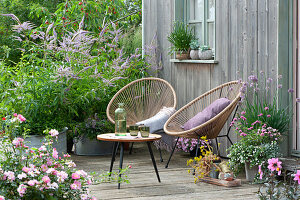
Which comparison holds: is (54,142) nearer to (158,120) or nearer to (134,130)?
(158,120)

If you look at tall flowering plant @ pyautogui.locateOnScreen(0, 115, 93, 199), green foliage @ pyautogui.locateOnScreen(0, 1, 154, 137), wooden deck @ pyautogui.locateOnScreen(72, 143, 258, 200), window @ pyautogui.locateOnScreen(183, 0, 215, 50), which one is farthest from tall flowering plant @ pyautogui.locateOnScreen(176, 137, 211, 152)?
tall flowering plant @ pyautogui.locateOnScreen(0, 115, 93, 199)

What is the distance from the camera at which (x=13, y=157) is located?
8.93ft

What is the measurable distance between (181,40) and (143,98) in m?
0.81

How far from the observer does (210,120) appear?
4699mm

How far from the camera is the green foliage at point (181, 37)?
238 inches

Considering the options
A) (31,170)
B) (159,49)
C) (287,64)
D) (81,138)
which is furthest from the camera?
(159,49)

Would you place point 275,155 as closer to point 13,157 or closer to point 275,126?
point 275,126

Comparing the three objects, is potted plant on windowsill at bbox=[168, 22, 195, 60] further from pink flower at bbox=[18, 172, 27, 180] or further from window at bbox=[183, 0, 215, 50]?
pink flower at bbox=[18, 172, 27, 180]

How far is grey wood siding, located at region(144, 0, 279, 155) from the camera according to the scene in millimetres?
4723

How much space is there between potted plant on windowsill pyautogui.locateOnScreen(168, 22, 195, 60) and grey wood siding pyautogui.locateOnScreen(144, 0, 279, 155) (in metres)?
0.14

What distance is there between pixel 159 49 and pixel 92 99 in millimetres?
1441

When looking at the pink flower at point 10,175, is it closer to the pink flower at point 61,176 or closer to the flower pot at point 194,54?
the pink flower at point 61,176

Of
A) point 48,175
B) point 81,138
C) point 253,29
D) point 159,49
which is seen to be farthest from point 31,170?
point 159,49

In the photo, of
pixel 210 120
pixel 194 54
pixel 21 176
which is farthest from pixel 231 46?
pixel 21 176
